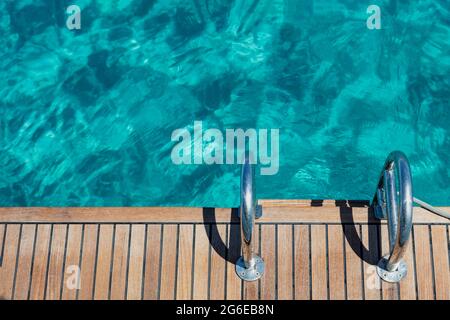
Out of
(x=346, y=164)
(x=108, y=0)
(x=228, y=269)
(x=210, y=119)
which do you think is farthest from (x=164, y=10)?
(x=228, y=269)

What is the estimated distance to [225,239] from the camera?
372cm

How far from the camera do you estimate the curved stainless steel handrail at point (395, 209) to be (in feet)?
9.60

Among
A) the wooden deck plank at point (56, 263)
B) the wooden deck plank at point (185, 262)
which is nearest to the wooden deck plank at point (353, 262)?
the wooden deck plank at point (185, 262)

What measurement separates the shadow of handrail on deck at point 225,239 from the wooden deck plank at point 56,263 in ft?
3.78

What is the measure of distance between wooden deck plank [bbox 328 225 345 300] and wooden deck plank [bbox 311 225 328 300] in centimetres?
4

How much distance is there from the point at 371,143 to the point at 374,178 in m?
0.41

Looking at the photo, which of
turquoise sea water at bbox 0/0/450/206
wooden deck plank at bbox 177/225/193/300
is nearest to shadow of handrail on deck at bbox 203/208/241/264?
wooden deck plank at bbox 177/225/193/300

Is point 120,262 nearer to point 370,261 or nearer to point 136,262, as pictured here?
point 136,262

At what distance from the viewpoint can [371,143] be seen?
546cm

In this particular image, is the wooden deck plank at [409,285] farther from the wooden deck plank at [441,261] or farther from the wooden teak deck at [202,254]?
the wooden deck plank at [441,261]

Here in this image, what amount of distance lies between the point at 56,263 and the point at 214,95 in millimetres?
2814

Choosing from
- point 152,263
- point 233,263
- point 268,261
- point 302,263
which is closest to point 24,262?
point 152,263
